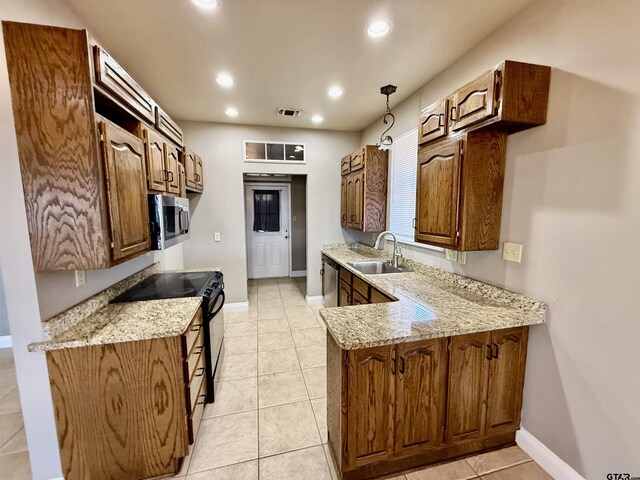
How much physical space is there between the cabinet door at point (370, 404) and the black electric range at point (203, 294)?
1.24 m

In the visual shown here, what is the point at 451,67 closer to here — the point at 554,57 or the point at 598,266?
the point at 554,57

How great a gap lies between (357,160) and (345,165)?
1.40 feet

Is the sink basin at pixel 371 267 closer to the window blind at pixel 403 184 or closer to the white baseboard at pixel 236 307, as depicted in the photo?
the window blind at pixel 403 184

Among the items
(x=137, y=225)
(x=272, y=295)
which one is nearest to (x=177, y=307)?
(x=137, y=225)

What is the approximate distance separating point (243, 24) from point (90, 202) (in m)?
1.45

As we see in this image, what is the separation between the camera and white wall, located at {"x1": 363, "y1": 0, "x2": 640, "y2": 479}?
122cm

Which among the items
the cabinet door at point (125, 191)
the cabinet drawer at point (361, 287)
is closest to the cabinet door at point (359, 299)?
the cabinet drawer at point (361, 287)

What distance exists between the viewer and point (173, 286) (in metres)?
2.27

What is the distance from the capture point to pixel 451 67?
2273 millimetres

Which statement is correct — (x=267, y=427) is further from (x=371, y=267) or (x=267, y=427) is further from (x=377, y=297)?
(x=371, y=267)

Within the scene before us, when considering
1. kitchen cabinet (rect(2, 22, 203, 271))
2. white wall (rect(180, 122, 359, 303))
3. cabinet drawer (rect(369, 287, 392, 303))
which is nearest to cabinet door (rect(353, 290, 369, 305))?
cabinet drawer (rect(369, 287, 392, 303))

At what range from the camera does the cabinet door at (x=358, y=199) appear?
3515 mm

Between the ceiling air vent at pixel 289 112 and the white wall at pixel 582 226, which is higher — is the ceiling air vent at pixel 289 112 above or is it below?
above

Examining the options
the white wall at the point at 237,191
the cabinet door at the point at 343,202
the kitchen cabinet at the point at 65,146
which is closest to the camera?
the kitchen cabinet at the point at 65,146
